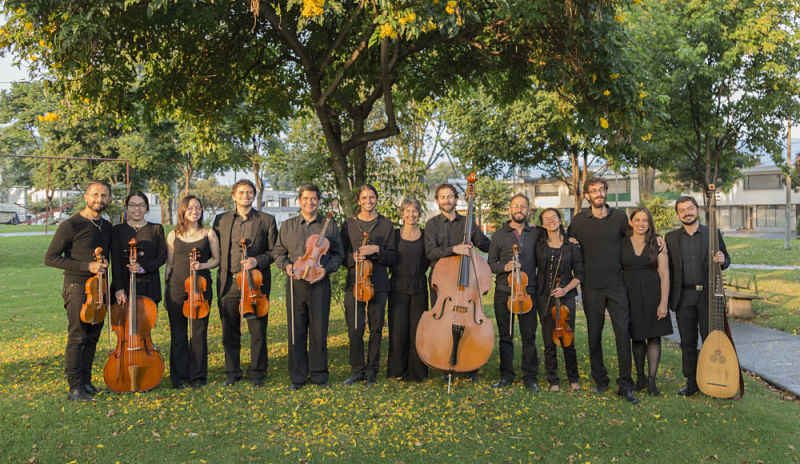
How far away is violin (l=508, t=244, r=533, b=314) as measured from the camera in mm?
5645

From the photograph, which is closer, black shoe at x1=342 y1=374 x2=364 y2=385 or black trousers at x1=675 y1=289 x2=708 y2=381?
black trousers at x1=675 y1=289 x2=708 y2=381

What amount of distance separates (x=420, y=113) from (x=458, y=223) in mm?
4080

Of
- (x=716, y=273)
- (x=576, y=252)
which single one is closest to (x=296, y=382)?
(x=576, y=252)

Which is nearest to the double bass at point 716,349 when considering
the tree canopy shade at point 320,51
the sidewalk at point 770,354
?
the sidewalk at point 770,354

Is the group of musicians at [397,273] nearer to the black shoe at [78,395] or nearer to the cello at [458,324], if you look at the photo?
the black shoe at [78,395]

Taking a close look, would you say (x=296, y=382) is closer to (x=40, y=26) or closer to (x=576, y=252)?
(x=576, y=252)

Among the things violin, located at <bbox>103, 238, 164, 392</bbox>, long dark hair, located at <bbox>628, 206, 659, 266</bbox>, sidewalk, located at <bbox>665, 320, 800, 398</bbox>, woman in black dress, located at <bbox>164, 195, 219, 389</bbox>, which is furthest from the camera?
sidewalk, located at <bbox>665, 320, 800, 398</bbox>

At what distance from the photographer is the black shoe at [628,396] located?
18.0 ft

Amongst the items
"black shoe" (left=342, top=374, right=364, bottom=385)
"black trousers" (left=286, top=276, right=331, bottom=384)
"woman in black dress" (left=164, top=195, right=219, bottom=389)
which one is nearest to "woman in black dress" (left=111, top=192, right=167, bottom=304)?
"woman in black dress" (left=164, top=195, right=219, bottom=389)

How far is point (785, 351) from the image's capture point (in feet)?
25.2

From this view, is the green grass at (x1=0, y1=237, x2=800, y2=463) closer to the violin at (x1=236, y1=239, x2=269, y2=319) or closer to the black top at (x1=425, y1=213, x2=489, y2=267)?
the violin at (x1=236, y1=239, x2=269, y2=319)

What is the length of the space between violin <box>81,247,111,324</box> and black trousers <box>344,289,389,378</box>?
213cm

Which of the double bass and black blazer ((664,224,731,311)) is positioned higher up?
black blazer ((664,224,731,311))

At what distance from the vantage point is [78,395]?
545 cm
